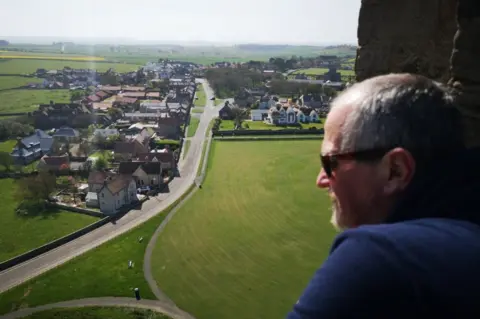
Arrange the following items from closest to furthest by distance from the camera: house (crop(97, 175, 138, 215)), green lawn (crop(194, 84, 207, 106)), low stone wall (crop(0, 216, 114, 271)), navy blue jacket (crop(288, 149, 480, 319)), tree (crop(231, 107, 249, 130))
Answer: navy blue jacket (crop(288, 149, 480, 319)), low stone wall (crop(0, 216, 114, 271)), house (crop(97, 175, 138, 215)), tree (crop(231, 107, 249, 130)), green lawn (crop(194, 84, 207, 106))

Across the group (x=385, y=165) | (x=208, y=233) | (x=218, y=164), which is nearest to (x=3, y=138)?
(x=218, y=164)

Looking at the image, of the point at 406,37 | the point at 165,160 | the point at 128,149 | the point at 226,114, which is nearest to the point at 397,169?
the point at 406,37

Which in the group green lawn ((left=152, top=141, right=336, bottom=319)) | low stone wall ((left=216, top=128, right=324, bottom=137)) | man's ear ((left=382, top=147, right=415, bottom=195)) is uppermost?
man's ear ((left=382, top=147, right=415, bottom=195))

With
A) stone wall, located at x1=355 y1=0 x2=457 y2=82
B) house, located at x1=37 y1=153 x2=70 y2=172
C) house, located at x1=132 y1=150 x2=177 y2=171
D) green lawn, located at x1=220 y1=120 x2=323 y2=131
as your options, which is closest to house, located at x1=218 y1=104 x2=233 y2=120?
green lawn, located at x1=220 y1=120 x2=323 y2=131

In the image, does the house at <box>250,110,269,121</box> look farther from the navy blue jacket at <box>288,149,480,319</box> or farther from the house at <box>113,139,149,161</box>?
the navy blue jacket at <box>288,149,480,319</box>

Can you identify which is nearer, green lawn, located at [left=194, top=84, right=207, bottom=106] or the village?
the village

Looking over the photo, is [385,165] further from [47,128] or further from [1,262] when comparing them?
[47,128]

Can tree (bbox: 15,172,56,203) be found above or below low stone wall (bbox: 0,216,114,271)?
above
